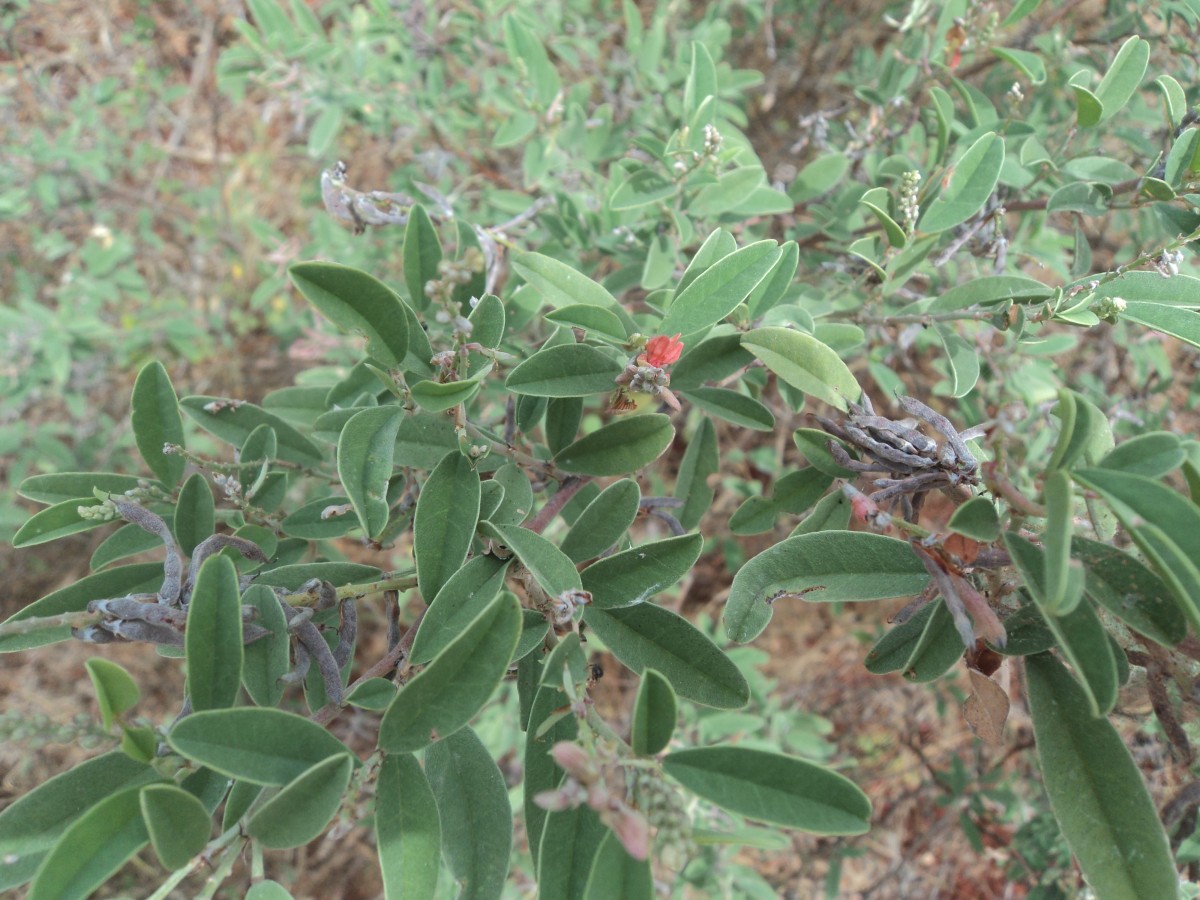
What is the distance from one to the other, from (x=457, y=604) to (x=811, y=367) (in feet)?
2.05

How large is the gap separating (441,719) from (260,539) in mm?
543

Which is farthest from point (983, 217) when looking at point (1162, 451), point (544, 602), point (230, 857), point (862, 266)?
point (230, 857)

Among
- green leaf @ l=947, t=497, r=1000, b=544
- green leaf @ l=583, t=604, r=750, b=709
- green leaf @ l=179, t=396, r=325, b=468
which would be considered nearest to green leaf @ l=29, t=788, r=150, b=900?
green leaf @ l=583, t=604, r=750, b=709

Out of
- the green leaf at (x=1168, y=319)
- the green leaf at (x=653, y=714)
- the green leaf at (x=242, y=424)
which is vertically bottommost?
the green leaf at (x=242, y=424)

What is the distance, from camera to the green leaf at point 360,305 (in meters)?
1.05

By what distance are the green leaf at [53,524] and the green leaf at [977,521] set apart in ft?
4.10

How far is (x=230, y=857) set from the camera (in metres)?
0.94

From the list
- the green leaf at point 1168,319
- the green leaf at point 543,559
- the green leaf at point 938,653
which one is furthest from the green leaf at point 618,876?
the green leaf at point 1168,319

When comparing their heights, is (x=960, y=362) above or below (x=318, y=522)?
above

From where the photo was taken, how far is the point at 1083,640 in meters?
0.86

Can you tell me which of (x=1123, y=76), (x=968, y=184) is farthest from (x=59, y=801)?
(x=1123, y=76)

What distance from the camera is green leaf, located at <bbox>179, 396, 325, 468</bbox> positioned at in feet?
4.91

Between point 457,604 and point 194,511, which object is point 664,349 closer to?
point 457,604

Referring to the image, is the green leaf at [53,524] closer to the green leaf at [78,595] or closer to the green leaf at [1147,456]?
the green leaf at [78,595]
